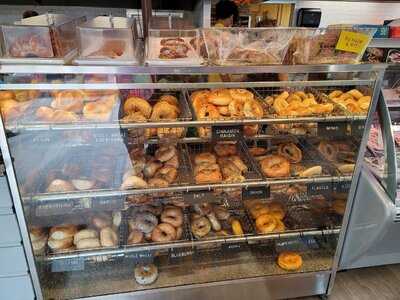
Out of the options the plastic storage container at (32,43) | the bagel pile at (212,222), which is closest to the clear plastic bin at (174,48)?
the plastic storage container at (32,43)

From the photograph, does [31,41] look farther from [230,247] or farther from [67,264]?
[230,247]

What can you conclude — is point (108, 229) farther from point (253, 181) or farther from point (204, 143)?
point (253, 181)

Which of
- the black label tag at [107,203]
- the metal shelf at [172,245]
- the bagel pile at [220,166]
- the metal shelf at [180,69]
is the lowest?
the metal shelf at [172,245]

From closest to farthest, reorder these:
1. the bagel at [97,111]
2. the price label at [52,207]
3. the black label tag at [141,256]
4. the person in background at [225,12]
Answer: the bagel at [97,111] < the price label at [52,207] < the black label tag at [141,256] < the person in background at [225,12]

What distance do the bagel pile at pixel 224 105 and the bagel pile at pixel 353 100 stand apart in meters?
0.41

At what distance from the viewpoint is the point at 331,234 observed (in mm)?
1764

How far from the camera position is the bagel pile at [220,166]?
1.50m

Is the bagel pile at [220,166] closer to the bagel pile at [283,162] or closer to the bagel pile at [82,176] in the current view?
the bagel pile at [283,162]

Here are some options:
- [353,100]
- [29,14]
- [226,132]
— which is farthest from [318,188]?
[29,14]

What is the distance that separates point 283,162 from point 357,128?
0.36 meters

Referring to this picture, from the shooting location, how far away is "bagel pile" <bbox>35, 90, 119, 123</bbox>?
1.28 m

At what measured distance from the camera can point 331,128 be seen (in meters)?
1.43

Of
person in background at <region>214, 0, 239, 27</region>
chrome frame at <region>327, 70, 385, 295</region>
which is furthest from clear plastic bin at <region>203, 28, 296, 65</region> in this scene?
person in background at <region>214, 0, 239, 27</region>

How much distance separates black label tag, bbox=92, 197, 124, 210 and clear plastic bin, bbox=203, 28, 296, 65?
76cm
